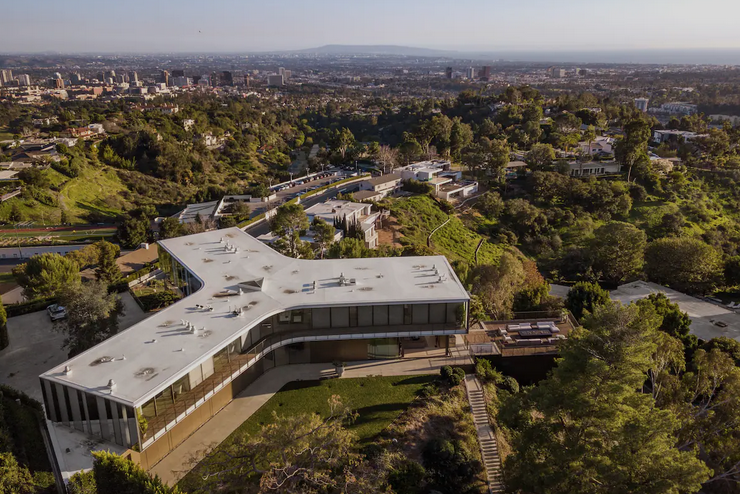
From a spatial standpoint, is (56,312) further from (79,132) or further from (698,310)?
(79,132)

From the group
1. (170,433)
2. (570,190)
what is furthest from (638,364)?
(570,190)

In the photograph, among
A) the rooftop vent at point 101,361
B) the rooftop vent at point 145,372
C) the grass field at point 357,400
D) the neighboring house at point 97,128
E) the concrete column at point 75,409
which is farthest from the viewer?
the neighboring house at point 97,128

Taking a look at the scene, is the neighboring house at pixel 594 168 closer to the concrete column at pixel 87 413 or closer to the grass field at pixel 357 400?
the grass field at pixel 357 400

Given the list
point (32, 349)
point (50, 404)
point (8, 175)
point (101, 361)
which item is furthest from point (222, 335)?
point (8, 175)

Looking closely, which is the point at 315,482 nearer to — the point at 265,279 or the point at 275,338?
the point at 275,338

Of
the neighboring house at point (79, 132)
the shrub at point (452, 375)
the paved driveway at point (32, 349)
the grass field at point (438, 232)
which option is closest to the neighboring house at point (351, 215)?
the grass field at point (438, 232)
